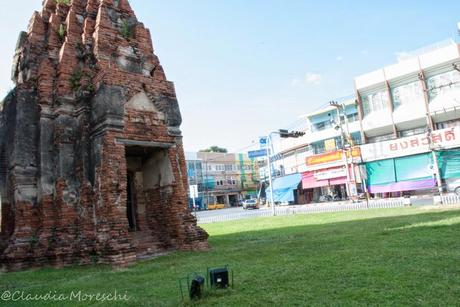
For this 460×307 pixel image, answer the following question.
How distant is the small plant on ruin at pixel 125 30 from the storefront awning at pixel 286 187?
1178 inches

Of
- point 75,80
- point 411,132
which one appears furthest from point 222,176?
point 75,80

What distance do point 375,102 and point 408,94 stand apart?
9.21 ft

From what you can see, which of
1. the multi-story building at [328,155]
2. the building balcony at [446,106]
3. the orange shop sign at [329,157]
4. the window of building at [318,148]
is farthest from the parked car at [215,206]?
the building balcony at [446,106]

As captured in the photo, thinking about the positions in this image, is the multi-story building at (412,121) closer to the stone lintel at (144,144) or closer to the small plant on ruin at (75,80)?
the stone lintel at (144,144)

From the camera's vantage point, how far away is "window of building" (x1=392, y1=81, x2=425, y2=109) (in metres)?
29.1

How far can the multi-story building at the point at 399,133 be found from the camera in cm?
2709

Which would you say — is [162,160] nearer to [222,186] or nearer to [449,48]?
[449,48]

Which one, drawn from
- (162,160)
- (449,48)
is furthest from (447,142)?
(162,160)

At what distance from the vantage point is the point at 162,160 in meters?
10.8

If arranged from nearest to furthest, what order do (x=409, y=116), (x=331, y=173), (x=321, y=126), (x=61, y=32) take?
1. (x=61, y=32)
2. (x=409, y=116)
3. (x=331, y=173)
4. (x=321, y=126)

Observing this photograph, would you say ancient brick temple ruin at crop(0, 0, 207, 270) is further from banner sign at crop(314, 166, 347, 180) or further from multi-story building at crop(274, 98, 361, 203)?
banner sign at crop(314, 166, 347, 180)

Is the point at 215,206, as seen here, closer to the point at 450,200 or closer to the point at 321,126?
the point at 321,126

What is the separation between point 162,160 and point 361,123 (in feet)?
83.7

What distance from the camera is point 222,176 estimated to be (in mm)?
63562
